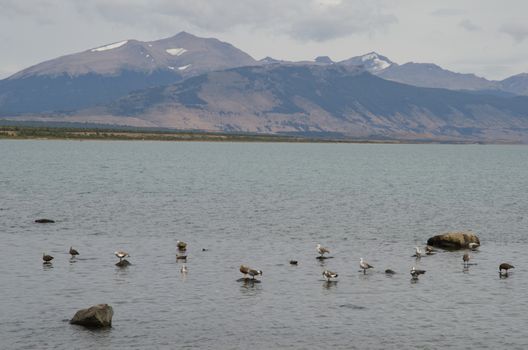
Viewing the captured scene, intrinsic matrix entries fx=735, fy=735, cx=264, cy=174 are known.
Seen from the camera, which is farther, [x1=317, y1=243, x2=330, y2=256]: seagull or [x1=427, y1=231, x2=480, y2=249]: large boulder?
[x1=427, y1=231, x2=480, y2=249]: large boulder

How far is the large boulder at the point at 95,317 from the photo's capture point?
34969 millimetres

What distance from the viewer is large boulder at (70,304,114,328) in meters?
35.0

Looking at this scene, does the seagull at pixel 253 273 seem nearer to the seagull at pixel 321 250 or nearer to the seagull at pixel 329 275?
the seagull at pixel 329 275

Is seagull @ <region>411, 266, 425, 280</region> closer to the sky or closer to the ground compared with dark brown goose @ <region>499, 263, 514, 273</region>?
closer to the ground

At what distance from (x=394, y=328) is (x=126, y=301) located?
47.9 feet

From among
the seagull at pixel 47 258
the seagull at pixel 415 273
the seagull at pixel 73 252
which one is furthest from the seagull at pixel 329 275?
the seagull at pixel 47 258

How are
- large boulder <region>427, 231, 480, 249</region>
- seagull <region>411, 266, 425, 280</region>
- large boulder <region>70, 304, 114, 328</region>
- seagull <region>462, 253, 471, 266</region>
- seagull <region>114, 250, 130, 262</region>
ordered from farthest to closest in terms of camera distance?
large boulder <region>427, 231, 480, 249</region>, seagull <region>462, 253, 471, 266</region>, seagull <region>114, 250, 130, 262</region>, seagull <region>411, 266, 425, 280</region>, large boulder <region>70, 304, 114, 328</region>

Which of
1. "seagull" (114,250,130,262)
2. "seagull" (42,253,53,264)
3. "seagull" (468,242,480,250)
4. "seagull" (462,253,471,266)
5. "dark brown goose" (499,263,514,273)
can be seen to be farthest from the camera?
"seagull" (468,242,480,250)

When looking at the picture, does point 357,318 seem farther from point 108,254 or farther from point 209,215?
point 209,215

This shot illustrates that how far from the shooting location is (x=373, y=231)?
70.7m

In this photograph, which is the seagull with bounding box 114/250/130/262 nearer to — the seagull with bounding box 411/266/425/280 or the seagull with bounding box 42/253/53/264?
the seagull with bounding box 42/253/53/264

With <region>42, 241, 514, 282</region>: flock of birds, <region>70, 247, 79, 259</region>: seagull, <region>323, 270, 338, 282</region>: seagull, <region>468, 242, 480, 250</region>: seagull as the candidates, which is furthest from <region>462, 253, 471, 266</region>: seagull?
<region>70, 247, 79, 259</region>: seagull

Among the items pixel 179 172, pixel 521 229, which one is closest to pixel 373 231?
pixel 521 229

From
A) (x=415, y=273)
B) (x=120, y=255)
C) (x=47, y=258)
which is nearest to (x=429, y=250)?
(x=415, y=273)
